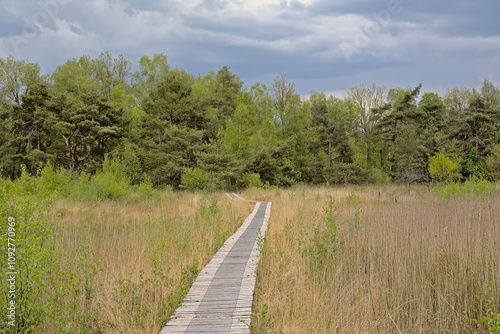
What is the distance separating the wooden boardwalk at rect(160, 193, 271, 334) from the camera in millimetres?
3561

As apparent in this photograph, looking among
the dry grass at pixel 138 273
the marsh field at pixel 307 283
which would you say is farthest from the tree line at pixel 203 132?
the marsh field at pixel 307 283

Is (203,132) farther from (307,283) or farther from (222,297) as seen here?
(222,297)

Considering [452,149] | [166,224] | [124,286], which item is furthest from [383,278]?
[452,149]

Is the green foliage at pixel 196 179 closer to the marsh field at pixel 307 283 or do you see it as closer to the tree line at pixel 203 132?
the tree line at pixel 203 132

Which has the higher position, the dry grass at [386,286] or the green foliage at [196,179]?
the green foliage at [196,179]

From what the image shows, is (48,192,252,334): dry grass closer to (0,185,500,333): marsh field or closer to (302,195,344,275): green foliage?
(0,185,500,333): marsh field

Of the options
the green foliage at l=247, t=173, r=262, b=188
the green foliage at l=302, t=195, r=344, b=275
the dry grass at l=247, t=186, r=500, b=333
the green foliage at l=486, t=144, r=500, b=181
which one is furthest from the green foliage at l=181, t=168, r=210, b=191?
the green foliage at l=486, t=144, r=500, b=181

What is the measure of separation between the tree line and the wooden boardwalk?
16.1 m

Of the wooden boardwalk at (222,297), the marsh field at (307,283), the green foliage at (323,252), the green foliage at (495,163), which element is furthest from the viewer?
the green foliage at (495,163)

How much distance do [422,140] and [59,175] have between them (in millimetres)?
29912

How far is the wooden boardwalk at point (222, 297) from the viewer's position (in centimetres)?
356

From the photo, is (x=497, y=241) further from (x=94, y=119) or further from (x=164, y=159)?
(x=94, y=119)

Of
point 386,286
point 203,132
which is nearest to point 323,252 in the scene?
point 386,286

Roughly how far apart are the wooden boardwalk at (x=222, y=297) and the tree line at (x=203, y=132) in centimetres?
A: 1613
